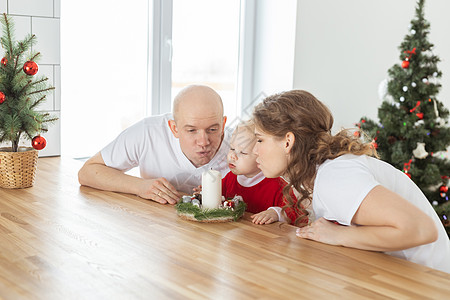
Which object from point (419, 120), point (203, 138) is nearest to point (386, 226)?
point (203, 138)

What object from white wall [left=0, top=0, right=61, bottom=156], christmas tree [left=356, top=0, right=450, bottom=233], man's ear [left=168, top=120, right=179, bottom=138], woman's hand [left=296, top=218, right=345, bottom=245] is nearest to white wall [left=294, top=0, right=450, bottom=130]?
christmas tree [left=356, top=0, right=450, bottom=233]

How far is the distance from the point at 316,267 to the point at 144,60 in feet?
7.38

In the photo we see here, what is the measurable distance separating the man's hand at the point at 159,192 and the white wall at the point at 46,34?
2.83ft

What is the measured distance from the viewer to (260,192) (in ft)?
5.95

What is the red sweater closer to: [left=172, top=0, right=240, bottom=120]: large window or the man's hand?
the man's hand

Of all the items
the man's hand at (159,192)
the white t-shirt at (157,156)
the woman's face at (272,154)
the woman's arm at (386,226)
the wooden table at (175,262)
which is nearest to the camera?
the wooden table at (175,262)

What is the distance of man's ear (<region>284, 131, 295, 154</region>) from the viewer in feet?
4.58

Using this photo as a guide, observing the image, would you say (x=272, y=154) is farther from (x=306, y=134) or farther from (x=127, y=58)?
(x=127, y=58)

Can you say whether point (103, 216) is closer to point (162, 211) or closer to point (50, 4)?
point (162, 211)

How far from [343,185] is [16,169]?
1.21 m

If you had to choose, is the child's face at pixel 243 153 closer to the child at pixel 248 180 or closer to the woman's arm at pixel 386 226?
the child at pixel 248 180

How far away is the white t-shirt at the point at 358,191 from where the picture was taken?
125 centimetres

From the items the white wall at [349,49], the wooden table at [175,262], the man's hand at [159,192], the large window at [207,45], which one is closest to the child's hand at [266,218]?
the wooden table at [175,262]

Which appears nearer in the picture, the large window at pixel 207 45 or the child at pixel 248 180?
the child at pixel 248 180
